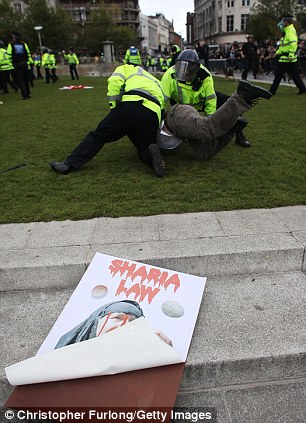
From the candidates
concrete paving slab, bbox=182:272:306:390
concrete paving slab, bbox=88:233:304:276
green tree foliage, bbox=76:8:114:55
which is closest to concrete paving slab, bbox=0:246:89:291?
concrete paving slab, bbox=88:233:304:276

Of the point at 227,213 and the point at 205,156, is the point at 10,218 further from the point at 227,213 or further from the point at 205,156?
the point at 205,156

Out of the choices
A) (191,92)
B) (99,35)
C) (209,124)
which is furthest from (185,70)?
(99,35)

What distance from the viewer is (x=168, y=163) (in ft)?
15.0

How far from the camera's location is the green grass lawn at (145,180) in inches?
131

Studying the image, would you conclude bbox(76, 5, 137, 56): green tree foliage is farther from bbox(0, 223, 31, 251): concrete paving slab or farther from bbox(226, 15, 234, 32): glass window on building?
bbox(0, 223, 31, 251): concrete paving slab

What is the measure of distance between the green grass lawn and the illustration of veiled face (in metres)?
1.23

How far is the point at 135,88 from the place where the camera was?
403 cm

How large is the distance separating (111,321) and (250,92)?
2395 millimetres

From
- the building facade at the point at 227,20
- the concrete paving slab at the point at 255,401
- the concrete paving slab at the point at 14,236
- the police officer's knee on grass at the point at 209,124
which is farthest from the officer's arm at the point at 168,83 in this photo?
the building facade at the point at 227,20

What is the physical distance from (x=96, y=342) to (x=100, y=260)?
75cm

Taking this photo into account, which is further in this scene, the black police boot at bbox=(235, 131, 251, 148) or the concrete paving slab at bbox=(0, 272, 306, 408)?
the black police boot at bbox=(235, 131, 251, 148)

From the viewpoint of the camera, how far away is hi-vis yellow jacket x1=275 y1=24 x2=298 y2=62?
9430 millimetres

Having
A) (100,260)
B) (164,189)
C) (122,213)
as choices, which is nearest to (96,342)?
(100,260)

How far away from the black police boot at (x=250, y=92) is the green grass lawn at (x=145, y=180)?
0.83 m
